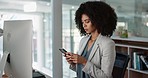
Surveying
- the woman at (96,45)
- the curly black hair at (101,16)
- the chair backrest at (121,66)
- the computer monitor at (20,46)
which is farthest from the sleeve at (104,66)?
the computer monitor at (20,46)

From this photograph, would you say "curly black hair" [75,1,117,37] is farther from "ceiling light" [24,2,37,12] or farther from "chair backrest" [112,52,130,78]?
"ceiling light" [24,2,37,12]

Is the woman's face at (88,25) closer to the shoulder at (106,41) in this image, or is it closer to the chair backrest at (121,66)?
the shoulder at (106,41)

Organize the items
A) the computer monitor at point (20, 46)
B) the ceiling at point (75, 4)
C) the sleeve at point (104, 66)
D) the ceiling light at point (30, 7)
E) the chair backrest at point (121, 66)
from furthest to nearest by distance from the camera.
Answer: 1. the ceiling light at point (30, 7)
2. the ceiling at point (75, 4)
3. the chair backrest at point (121, 66)
4. the sleeve at point (104, 66)
5. the computer monitor at point (20, 46)

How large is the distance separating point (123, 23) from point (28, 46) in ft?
8.61

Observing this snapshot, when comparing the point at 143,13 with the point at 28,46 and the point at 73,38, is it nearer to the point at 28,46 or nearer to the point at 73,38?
the point at 73,38

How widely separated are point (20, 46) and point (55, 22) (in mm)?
2174

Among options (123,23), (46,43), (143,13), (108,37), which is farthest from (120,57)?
(46,43)

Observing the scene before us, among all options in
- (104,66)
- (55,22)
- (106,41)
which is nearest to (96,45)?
(106,41)

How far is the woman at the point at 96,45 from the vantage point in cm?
164

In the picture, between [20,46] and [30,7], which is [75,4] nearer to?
[30,7]

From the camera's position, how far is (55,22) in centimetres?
360

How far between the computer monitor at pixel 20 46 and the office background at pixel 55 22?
6.37 feet

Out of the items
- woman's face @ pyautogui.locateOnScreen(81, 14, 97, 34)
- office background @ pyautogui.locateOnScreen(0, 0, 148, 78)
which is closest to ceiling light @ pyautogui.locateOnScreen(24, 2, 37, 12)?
office background @ pyautogui.locateOnScreen(0, 0, 148, 78)

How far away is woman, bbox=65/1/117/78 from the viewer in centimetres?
164
